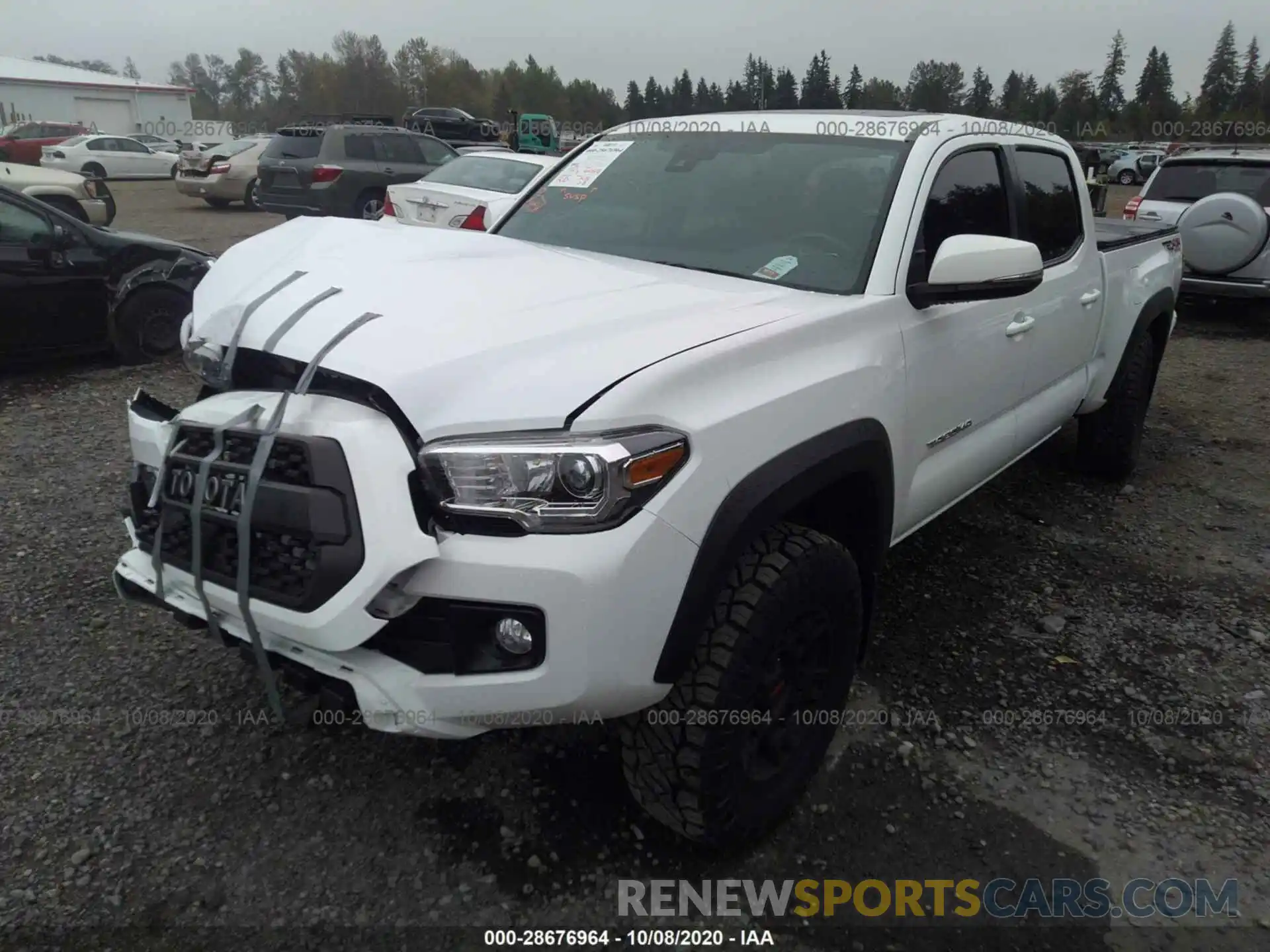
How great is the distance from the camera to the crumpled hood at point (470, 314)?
5.92ft

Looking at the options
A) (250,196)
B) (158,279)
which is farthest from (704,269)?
(250,196)

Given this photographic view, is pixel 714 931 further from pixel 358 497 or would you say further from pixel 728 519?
pixel 358 497

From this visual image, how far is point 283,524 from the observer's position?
1.80 m

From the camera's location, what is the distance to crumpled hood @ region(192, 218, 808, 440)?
1805 millimetres

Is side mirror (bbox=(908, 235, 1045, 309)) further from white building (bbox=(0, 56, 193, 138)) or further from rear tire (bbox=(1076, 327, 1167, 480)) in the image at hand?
white building (bbox=(0, 56, 193, 138))

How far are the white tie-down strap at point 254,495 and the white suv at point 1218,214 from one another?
272 inches

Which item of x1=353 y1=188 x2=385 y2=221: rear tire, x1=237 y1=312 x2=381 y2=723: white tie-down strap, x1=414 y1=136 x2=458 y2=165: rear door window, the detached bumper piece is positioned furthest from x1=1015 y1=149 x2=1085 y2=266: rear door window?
x1=414 y1=136 x2=458 y2=165: rear door window

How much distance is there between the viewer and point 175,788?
2.46 meters

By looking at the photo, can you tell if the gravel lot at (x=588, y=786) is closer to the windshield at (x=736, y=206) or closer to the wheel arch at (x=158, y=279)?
the windshield at (x=736, y=206)

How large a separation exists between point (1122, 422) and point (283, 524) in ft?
14.2

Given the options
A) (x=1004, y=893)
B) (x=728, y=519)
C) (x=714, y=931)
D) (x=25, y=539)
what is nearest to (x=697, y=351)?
(x=728, y=519)

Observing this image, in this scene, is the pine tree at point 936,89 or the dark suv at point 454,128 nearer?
the pine tree at point 936,89

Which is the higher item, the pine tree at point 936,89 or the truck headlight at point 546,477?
the pine tree at point 936,89

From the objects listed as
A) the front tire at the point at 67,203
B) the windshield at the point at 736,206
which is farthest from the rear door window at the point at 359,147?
the windshield at the point at 736,206
